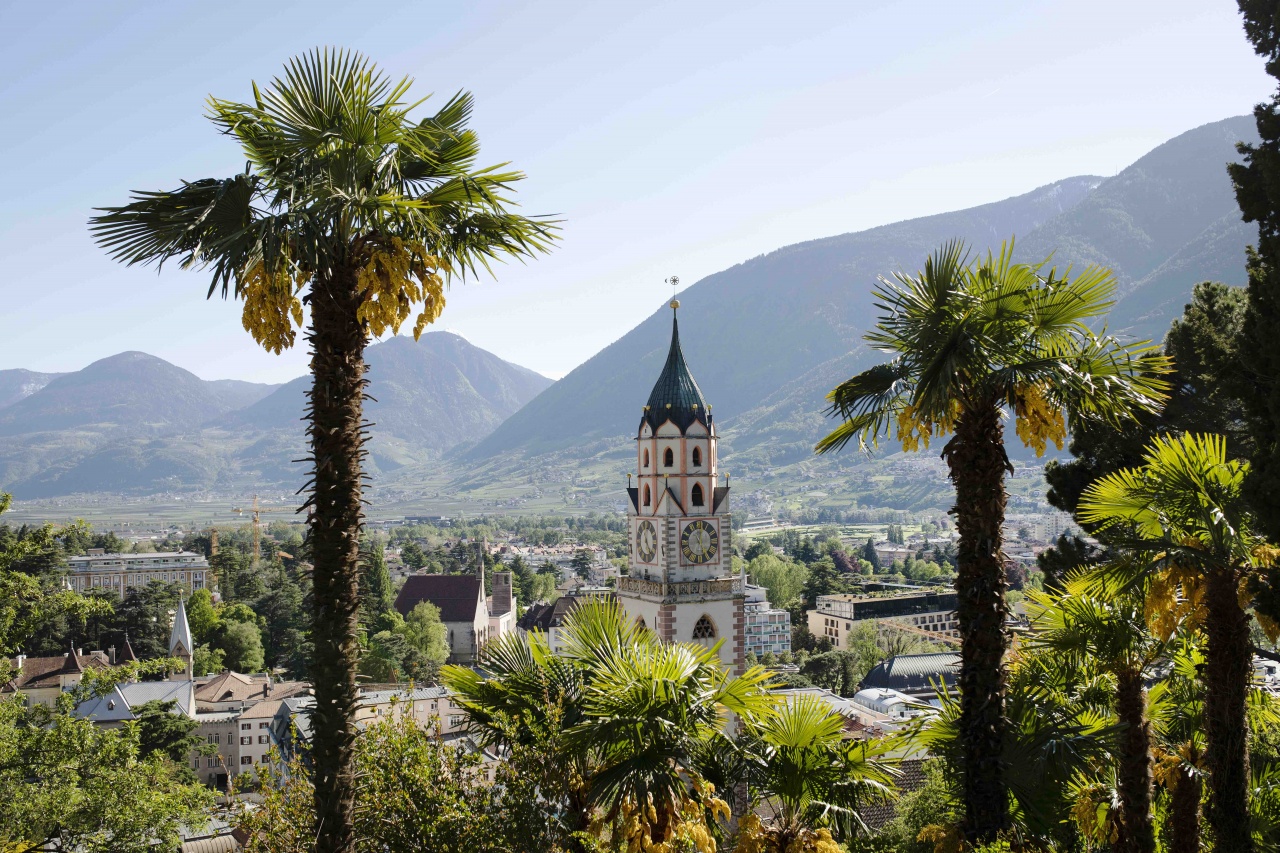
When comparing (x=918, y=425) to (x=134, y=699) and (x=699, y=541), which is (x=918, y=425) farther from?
(x=134, y=699)

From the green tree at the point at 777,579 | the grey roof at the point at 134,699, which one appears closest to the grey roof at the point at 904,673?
the grey roof at the point at 134,699

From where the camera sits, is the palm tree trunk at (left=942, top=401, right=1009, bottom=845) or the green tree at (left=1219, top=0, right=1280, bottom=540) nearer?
the palm tree trunk at (left=942, top=401, right=1009, bottom=845)

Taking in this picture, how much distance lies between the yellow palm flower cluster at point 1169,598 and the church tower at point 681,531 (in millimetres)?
22158

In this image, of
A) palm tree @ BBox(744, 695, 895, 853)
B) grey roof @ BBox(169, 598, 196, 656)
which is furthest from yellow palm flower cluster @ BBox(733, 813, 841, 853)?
grey roof @ BBox(169, 598, 196, 656)

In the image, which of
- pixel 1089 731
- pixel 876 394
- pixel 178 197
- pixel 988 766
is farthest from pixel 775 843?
pixel 178 197

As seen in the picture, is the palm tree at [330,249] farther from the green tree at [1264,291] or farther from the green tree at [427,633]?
the green tree at [427,633]

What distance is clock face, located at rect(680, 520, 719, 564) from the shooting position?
31.8 metres

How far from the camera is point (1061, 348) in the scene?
9117 millimetres

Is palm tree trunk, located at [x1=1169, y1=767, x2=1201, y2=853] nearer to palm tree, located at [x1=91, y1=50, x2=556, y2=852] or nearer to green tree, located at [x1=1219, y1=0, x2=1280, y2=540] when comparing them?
green tree, located at [x1=1219, y1=0, x2=1280, y2=540]

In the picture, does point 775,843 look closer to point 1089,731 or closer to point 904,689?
point 1089,731

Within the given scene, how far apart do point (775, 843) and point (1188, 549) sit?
4138mm

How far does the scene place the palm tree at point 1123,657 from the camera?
9.61 m

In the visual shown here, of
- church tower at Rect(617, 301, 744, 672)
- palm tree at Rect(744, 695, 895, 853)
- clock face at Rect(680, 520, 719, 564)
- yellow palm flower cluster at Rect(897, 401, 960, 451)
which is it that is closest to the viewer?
yellow palm flower cluster at Rect(897, 401, 960, 451)

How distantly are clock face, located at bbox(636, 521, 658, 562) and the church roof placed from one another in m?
2.92
